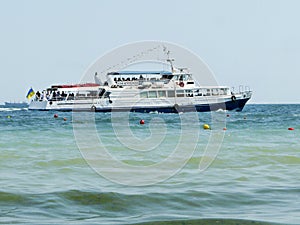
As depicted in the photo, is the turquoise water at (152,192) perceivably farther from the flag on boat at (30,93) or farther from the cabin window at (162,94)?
the flag on boat at (30,93)

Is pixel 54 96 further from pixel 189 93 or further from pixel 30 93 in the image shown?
pixel 189 93

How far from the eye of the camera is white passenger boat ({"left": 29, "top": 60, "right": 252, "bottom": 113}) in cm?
6081

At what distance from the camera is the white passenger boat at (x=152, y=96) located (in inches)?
2394

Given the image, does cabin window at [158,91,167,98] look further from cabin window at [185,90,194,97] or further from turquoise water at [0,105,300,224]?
turquoise water at [0,105,300,224]

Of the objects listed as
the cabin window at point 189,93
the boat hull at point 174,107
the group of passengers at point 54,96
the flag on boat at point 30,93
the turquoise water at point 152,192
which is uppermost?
the flag on boat at point 30,93

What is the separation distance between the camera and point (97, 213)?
330 inches

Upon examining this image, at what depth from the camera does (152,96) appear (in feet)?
202

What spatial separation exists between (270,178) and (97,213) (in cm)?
508

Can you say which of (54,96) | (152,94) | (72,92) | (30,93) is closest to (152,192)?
(152,94)

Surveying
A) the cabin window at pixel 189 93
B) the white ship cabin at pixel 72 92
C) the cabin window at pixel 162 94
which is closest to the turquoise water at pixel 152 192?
the cabin window at pixel 189 93

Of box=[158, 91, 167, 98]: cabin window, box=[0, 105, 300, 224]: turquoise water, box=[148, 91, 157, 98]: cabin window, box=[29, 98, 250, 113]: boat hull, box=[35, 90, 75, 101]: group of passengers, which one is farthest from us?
box=[35, 90, 75, 101]: group of passengers

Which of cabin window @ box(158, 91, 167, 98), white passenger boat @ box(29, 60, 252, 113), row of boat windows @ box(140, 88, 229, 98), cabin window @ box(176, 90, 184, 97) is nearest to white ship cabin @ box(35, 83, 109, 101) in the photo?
white passenger boat @ box(29, 60, 252, 113)

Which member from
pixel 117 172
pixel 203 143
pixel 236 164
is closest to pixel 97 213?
pixel 117 172

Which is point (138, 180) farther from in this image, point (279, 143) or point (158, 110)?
point (158, 110)
